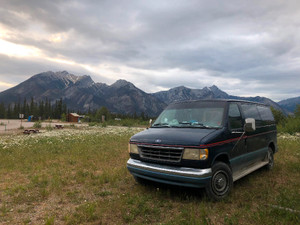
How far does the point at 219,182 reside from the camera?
439 cm

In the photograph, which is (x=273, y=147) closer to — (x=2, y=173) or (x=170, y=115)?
(x=170, y=115)

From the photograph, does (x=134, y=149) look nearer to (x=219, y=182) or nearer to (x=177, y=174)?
(x=177, y=174)

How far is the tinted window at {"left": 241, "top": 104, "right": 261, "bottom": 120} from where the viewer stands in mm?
5826

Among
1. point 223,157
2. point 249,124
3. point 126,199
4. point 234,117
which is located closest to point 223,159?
point 223,157

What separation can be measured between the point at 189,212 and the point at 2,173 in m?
6.57

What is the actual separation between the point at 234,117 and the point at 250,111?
128 centimetres

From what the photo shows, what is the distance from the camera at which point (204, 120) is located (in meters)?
5.02

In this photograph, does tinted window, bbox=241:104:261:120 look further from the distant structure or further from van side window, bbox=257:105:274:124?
the distant structure

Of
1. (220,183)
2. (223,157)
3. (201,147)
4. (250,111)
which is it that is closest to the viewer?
(201,147)

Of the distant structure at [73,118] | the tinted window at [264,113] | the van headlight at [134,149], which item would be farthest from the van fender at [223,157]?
the distant structure at [73,118]

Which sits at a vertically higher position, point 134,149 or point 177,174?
point 134,149

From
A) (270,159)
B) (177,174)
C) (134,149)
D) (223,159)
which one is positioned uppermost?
(134,149)

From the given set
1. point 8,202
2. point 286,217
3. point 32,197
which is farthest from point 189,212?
point 8,202

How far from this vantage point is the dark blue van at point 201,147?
4059mm
